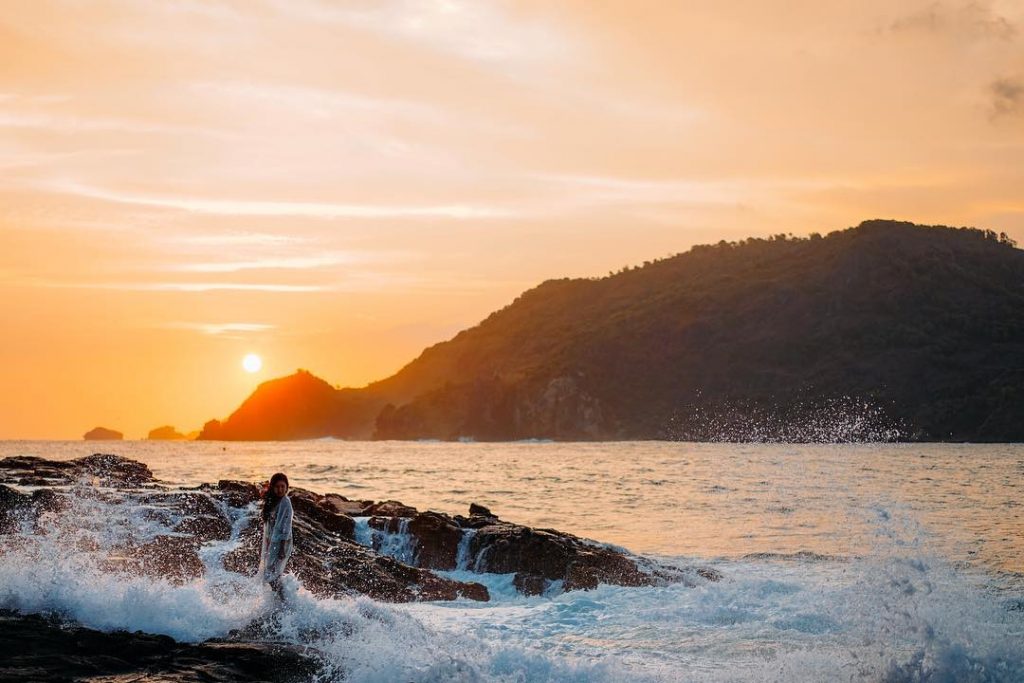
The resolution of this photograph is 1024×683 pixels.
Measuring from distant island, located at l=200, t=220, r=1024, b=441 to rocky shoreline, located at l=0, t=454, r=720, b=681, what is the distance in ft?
382

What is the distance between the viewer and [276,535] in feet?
49.3

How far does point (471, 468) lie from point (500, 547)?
161 feet

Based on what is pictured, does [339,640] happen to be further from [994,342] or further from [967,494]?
[994,342]

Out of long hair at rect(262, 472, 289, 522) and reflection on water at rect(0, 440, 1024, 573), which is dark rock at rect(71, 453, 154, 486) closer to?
reflection on water at rect(0, 440, 1024, 573)

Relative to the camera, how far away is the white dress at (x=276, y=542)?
48.9ft

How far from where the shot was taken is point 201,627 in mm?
13172

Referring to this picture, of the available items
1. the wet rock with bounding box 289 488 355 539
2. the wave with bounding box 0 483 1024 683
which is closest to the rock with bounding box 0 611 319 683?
the wave with bounding box 0 483 1024 683

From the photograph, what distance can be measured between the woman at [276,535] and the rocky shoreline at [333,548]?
1679 millimetres

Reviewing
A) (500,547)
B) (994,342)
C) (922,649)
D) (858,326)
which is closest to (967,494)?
(500,547)

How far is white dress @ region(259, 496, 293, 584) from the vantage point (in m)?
14.9

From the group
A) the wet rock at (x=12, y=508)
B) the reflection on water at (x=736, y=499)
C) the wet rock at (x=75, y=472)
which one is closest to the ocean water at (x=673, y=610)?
the reflection on water at (x=736, y=499)

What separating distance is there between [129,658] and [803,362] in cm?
15462

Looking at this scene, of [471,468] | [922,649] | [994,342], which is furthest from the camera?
[994,342]

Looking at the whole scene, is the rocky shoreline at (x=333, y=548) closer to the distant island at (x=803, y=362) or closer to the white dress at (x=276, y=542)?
the white dress at (x=276, y=542)
